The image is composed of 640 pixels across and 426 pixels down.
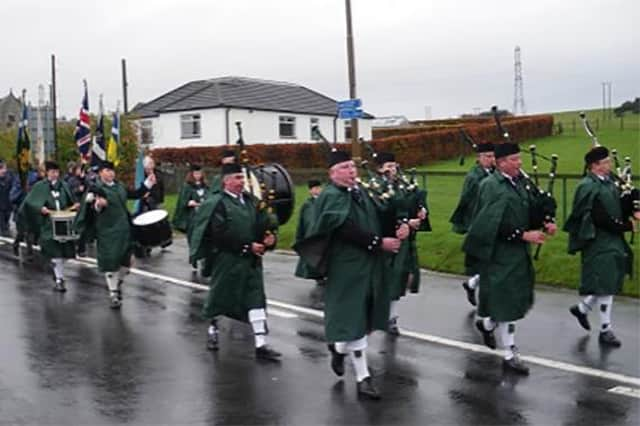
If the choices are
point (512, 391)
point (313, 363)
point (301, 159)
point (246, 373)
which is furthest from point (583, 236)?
point (301, 159)

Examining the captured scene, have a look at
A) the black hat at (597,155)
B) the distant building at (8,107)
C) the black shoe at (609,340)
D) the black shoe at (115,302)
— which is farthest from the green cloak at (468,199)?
the distant building at (8,107)

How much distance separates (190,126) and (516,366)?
36165mm

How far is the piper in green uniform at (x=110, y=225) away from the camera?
1191 cm

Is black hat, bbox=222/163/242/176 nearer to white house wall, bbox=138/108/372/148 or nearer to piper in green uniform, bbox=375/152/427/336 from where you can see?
piper in green uniform, bbox=375/152/427/336

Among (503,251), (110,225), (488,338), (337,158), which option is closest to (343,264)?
(337,158)

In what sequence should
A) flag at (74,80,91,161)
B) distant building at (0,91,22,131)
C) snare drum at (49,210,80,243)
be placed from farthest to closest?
1. distant building at (0,91,22,131)
2. flag at (74,80,91,161)
3. snare drum at (49,210,80,243)

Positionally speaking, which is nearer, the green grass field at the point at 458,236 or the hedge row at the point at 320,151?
the green grass field at the point at 458,236

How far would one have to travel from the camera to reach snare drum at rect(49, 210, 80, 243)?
13578mm

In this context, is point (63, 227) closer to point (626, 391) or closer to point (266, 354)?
point (266, 354)

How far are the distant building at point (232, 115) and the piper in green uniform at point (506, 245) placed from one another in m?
33.7

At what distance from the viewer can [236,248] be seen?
344 inches

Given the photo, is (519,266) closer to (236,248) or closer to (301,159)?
(236,248)

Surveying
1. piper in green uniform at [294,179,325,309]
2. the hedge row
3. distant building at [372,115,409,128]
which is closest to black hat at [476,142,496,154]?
piper in green uniform at [294,179,325,309]

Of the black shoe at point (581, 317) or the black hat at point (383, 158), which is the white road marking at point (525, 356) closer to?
the black shoe at point (581, 317)
